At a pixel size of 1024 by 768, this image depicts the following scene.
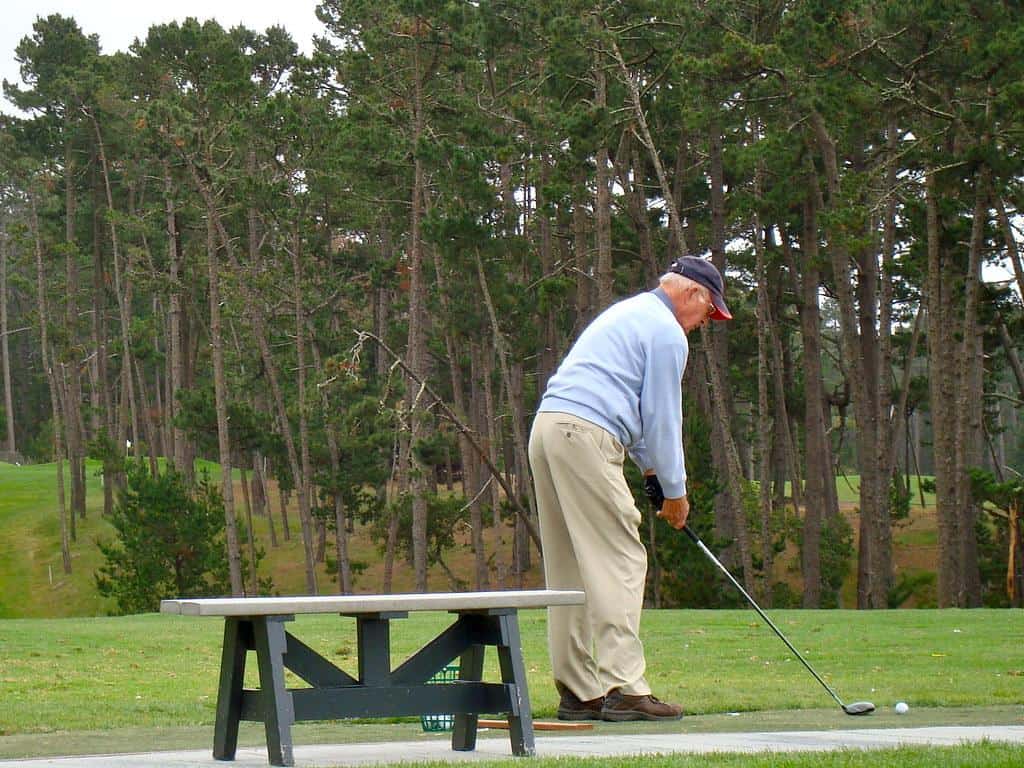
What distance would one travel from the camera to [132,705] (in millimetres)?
8820

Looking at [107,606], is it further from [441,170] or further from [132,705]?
[132,705]

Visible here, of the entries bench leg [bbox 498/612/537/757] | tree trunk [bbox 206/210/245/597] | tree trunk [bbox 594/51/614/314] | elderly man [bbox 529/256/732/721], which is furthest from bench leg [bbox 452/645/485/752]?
tree trunk [bbox 206/210/245/597]

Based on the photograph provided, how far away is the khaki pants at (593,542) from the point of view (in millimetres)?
6586

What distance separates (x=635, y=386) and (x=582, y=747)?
1688 millimetres

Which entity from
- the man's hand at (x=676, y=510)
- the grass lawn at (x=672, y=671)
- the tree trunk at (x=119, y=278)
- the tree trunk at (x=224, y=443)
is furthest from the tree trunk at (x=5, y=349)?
the man's hand at (x=676, y=510)

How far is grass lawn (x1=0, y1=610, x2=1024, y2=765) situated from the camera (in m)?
7.38

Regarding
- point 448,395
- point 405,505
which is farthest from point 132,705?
point 448,395

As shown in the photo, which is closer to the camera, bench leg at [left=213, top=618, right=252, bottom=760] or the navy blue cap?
bench leg at [left=213, top=618, right=252, bottom=760]

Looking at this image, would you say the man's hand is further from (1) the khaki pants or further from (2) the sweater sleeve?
(1) the khaki pants

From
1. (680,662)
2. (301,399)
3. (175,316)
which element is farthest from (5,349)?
(680,662)

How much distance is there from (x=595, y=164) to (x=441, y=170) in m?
3.63

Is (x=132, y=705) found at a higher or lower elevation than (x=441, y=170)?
lower

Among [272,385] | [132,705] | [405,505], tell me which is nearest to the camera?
[132,705]

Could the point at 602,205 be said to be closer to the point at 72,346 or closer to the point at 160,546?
the point at 160,546
